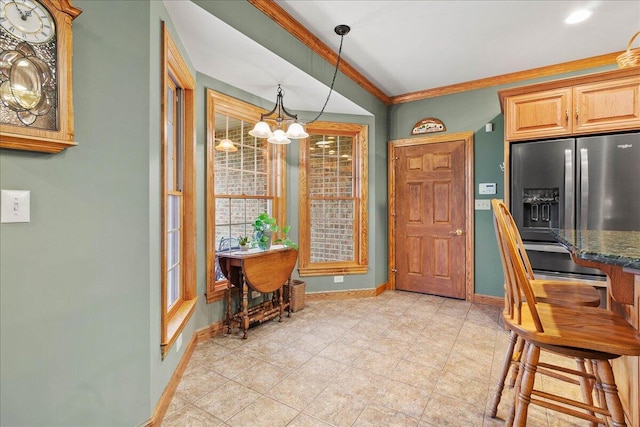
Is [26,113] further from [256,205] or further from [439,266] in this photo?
[439,266]

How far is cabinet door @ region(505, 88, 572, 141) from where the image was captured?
2.66m

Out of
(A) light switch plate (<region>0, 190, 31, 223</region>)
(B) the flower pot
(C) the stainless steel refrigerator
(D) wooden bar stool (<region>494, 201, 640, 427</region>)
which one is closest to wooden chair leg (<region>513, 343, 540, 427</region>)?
(D) wooden bar stool (<region>494, 201, 640, 427</region>)

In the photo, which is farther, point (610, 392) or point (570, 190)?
point (570, 190)

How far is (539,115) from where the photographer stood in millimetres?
2746

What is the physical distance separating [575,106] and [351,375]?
288 cm

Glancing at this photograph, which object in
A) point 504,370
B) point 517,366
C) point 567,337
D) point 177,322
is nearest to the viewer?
point 567,337

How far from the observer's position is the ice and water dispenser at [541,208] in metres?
2.72

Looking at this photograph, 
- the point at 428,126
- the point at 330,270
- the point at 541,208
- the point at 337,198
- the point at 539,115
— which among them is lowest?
the point at 330,270

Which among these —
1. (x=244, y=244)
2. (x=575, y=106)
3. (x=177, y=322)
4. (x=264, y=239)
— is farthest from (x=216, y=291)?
(x=575, y=106)

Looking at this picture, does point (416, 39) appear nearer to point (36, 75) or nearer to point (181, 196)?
point (181, 196)

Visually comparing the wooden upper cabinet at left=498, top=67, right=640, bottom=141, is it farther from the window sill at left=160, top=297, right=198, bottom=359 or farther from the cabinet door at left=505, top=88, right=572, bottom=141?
the window sill at left=160, top=297, right=198, bottom=359

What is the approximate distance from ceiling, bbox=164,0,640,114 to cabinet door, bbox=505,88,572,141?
517 millimetres

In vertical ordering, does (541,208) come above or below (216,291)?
above

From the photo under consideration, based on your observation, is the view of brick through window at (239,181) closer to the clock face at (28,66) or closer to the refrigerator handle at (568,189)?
the clock face at (28,66)
